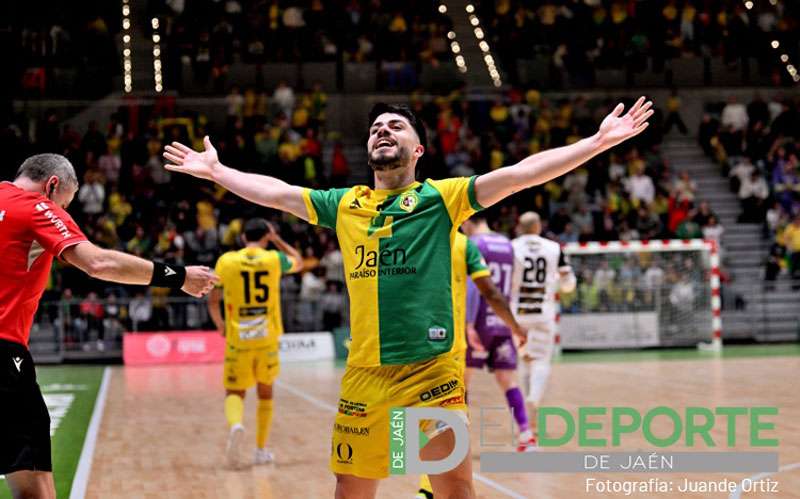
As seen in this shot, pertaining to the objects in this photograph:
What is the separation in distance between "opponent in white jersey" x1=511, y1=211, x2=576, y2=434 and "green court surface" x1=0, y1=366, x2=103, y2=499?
490cm

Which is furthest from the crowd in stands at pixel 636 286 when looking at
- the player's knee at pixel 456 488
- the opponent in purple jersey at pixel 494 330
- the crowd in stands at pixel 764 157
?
the player's knee at pixel 456 488

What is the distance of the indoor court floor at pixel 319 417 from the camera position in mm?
9227

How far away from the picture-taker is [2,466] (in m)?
5.62

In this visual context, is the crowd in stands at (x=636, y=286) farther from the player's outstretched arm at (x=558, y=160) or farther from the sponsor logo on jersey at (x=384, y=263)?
the sponsor logo on jersey at (x=384, y=263)

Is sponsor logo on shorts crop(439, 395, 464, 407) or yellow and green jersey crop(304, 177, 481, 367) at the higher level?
yellow and green jersey crop(304, 177, 481, 367)

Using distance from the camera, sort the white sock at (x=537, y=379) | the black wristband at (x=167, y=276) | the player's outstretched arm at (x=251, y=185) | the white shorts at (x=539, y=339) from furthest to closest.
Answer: the white shorts at (x=539, y=339) → the white sock at (x=537, y=379) → the black wristband at (x=167, y=276) → the player's outstretched arm at (x=251, y=185)

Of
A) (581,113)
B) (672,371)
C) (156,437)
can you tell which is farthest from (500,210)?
(156,437)

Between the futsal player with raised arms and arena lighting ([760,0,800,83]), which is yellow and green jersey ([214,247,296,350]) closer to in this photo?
the futsal player with raised arms

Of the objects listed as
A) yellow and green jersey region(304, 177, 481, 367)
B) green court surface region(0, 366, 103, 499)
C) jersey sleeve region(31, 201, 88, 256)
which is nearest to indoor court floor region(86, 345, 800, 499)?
green court surface region(0, 366, 103, 499)

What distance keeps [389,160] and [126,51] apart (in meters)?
26.0

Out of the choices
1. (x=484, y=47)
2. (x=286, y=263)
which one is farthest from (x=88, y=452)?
(x=484, y=47)

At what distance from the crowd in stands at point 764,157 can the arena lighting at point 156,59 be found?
599 inches

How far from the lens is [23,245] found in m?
5.78

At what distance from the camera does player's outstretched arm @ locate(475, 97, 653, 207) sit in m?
5.32
